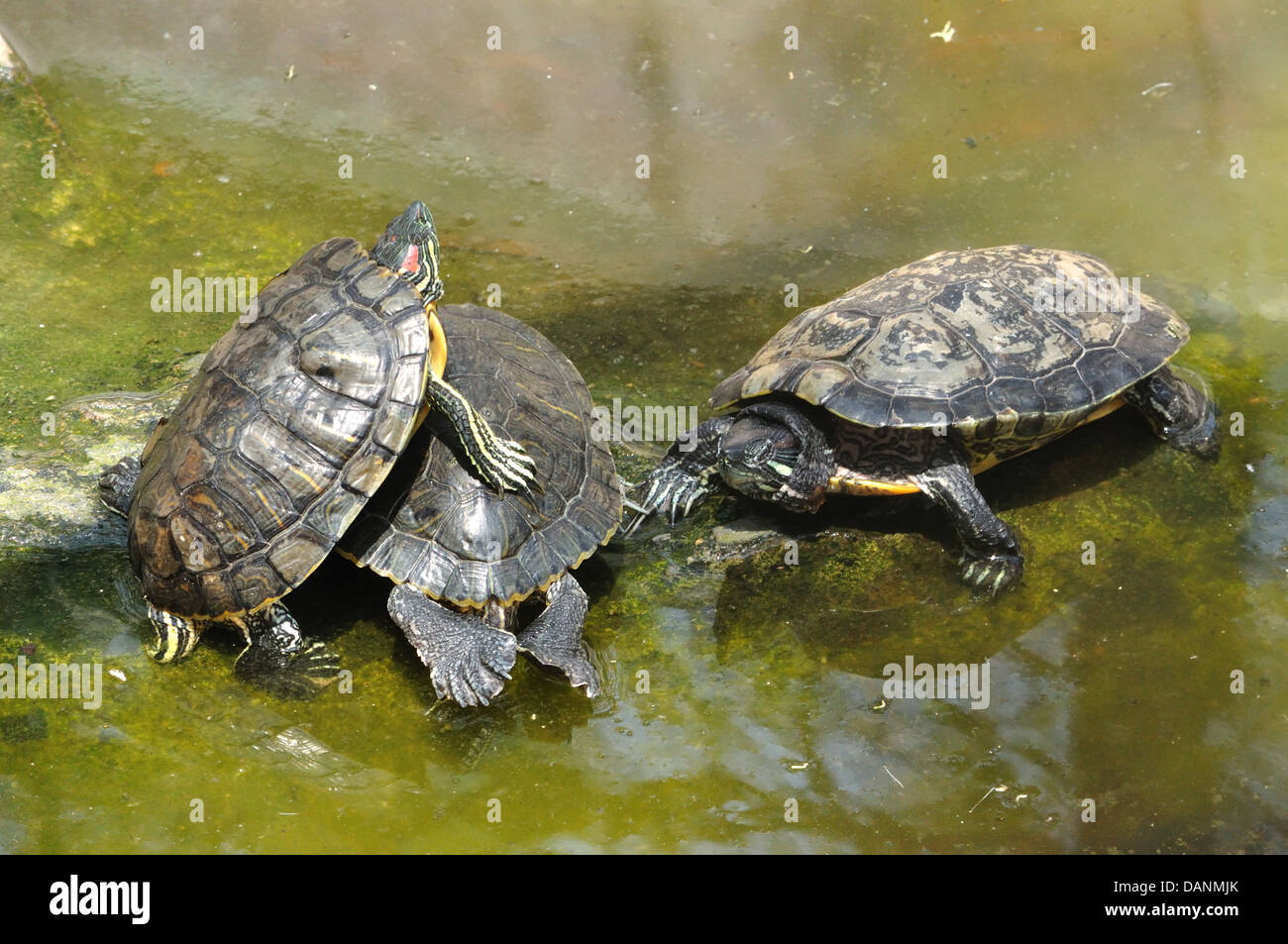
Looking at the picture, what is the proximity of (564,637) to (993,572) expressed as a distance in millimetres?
2293

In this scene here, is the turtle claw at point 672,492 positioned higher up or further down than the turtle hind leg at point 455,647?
higher up

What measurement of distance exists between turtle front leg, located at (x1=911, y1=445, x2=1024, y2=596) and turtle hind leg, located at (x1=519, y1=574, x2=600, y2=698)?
6.63ft

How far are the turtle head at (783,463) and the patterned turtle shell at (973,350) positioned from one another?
0.23 m

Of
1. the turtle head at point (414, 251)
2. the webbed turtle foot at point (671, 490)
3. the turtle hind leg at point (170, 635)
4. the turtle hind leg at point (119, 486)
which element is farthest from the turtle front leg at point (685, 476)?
the turtle hind leg at point (119, 486)

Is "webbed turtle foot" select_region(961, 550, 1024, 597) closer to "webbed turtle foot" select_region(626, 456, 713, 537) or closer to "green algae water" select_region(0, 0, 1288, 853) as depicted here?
"green algae water" select_region(0, 0, 1288, 853)

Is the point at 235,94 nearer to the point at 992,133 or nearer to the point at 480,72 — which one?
the point at 480,72

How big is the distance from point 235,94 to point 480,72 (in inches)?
82.7

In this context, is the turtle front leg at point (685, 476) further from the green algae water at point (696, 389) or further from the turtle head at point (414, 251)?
the turtle head at point (414, 251)

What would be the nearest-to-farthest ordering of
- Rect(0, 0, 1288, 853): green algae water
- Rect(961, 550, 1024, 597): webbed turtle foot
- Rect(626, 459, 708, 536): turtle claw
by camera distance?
Rect(0, 0, 1288, 853): green algae water, Rect(961, 550, 1024, 597): webbed turtle foot, Rect(626, 459, 708, 536): turtle claw

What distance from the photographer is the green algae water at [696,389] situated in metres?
4.82

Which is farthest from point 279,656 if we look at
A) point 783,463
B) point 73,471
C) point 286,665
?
point 783,463

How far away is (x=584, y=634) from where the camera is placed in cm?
568

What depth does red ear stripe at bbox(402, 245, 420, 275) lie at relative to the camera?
5871 mm

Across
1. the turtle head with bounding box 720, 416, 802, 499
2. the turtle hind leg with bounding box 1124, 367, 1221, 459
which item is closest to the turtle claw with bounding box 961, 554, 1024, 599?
the turtle head with bounding box 720, 416, 802, 499
